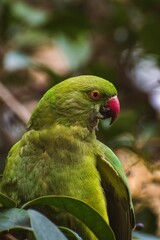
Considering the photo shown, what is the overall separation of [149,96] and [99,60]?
602 millimetres

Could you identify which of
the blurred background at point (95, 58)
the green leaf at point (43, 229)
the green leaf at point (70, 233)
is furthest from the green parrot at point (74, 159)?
the blurred background at point (95, 58)

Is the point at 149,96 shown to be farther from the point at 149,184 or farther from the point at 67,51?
the point at 149,184

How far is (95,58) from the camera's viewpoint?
450 centimetres

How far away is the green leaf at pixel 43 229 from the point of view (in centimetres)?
163

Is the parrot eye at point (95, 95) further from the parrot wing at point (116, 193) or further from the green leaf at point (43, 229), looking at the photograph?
the green leaf at point (43, 229)

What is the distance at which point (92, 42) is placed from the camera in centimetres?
463

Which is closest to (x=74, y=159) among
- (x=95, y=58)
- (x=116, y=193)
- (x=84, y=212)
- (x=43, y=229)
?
(x=116, y=193)

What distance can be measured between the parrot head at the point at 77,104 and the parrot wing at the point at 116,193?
14 cm

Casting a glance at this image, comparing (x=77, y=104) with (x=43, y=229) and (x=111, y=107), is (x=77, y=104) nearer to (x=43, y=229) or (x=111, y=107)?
(x=111, y=107)

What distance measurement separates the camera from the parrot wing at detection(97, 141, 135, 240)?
2.30 m

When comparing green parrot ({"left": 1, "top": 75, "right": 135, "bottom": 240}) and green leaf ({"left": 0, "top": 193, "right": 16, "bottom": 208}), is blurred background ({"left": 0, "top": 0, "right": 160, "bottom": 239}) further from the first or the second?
green leaf ({"left": 0, "top": 193, "right": 16, "bottom": 208})

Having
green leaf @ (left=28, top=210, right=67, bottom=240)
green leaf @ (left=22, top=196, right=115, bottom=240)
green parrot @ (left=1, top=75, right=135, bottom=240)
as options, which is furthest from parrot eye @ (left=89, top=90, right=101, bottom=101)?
green leaf @ (left=28, top=210, right=67, bottom=240)

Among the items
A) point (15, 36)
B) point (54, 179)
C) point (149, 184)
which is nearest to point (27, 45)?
point (15, 36)

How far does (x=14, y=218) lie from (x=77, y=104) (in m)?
0.79
